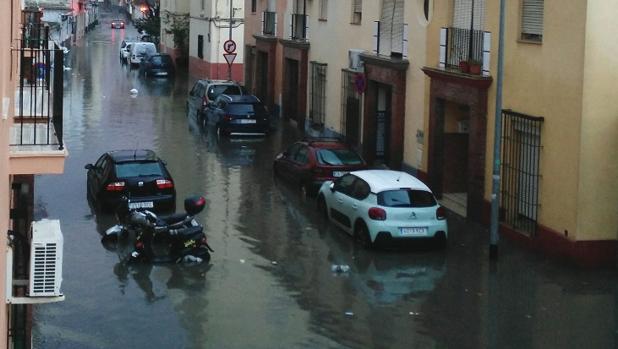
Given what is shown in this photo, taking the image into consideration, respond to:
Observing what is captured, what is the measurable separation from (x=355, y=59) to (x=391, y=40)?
7.33 feet

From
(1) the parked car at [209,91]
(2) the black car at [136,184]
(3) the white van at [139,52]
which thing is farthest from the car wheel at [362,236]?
(3) the white van at [139,52]

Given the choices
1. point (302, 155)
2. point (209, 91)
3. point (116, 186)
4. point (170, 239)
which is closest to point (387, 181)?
point (170, 239)

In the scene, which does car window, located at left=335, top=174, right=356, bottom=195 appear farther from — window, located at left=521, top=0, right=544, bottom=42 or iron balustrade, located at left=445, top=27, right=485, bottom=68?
window, located at left=521, top=0, right=544, bottom=42

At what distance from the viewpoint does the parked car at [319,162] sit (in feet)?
78.7

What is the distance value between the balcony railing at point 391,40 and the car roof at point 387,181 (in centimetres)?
698

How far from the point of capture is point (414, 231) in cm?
1894

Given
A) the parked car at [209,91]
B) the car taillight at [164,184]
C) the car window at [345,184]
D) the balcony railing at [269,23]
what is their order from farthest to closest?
1. the balcony railing at [269,23]
2. the parked car at [209,91]
3. the car taillight at [164,184]
4. the car window at [345,184]

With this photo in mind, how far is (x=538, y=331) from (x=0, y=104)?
9.52m

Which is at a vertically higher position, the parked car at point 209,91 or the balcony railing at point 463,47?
the balcony railing at point 463,47

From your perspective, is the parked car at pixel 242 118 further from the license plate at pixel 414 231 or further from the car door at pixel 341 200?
the license plate at pixel 414 231

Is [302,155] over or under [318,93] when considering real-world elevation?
under

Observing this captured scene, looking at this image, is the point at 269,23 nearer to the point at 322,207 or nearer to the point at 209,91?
the point at 209,91

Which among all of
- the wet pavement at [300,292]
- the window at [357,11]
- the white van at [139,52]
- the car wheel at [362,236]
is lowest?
the wet pavement at [300,292]

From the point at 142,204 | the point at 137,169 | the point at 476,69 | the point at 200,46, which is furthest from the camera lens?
the point at 200,46
